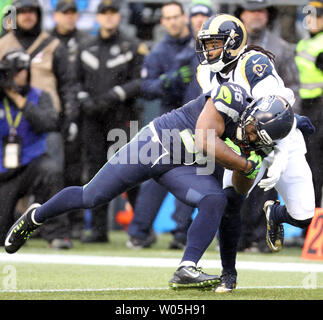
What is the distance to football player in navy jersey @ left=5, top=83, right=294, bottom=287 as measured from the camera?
19.3ft

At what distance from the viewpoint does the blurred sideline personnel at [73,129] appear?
10109 millimetres

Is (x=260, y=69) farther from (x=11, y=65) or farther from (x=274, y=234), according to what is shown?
(x=11, y=65)

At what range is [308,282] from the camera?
6.96 meters

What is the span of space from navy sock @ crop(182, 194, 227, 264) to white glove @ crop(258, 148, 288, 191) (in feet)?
0.89

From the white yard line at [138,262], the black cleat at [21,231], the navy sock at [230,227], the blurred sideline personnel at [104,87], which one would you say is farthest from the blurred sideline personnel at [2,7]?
the navy sock at [230,227]

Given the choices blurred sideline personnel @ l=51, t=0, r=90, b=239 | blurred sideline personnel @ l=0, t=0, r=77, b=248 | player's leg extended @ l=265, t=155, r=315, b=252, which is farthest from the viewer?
blurred sideline personnel @ l=51, t=0, r=90, b=239

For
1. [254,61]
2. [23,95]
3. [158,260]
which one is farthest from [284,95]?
[23,95]

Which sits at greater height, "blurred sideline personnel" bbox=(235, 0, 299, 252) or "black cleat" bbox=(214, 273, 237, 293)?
"blurred sideline personnel" bbox=(235, 0, 299, 252)

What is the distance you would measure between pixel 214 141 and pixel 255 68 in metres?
0.56

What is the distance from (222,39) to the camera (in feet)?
20.8

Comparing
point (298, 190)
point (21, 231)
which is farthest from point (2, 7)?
point (298, 190)

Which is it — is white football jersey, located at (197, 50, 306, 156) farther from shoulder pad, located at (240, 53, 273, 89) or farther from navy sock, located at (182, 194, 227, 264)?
navy sock, located at (182, 194, 227, 264)

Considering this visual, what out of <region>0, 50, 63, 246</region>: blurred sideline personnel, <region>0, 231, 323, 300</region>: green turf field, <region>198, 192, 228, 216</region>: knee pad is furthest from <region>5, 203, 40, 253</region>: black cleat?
<region>0, 50, 63, 246</region>: blurred sideline personnel
